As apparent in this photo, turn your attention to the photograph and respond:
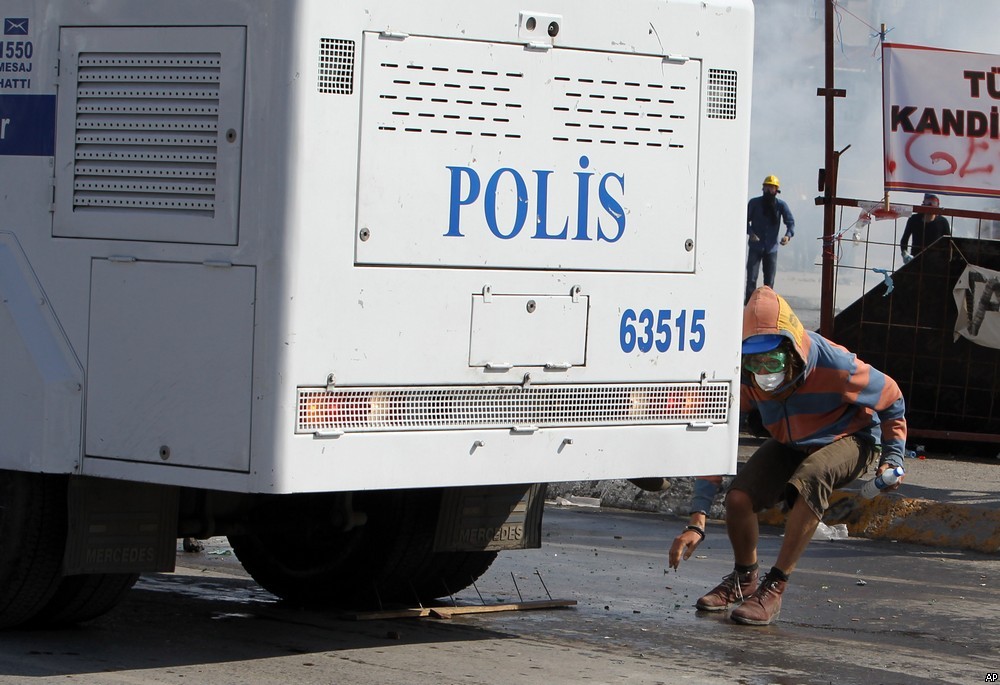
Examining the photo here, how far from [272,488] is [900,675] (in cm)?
250

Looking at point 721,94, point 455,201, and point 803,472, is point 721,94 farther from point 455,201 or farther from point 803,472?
point 803,472

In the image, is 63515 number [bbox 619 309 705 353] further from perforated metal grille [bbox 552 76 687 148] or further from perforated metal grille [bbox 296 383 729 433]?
perforated metal grille [bbox 552 76 687 148]

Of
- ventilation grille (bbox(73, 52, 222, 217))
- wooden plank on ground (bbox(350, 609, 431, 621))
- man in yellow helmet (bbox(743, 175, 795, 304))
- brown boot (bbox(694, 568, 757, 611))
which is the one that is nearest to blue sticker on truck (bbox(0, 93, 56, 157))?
ventilation grille (bbox(73, 52, 222, 217))

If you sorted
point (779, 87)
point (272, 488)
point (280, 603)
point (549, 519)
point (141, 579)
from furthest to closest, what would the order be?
point (779, 87), point (549, 519), point (141, 579), point (280, 603), point (272, 488)

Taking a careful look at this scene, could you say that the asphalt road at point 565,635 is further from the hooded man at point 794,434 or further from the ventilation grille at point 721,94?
the ventilation grille at point 721,94

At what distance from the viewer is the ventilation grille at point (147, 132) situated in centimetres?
598

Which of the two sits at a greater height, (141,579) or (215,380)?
(215,380)

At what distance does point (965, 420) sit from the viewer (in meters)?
14.1

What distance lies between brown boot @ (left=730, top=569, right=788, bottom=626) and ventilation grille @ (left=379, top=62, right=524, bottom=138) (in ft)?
8.04

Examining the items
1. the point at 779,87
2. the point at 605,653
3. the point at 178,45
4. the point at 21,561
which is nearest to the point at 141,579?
the point at 21,561

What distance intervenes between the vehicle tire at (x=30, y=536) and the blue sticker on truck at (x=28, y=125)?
46.1 inches

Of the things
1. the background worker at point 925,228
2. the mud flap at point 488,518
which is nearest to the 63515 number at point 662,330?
the mud flap at point 488,518

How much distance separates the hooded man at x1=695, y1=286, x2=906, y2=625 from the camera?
747 cm

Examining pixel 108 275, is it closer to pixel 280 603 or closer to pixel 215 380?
pixel 215 380
